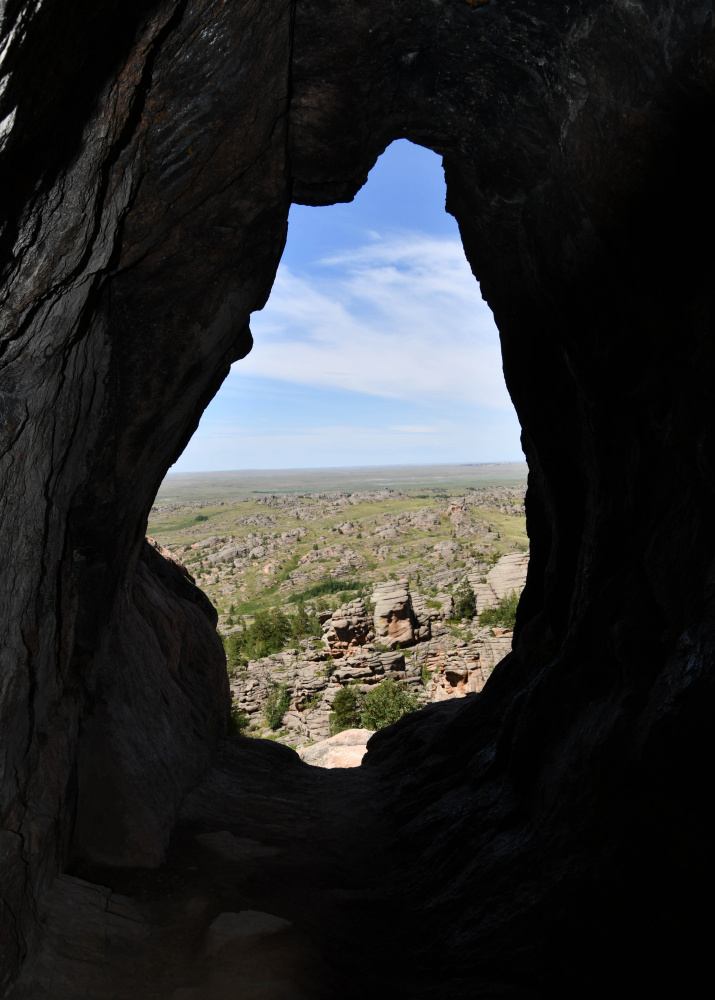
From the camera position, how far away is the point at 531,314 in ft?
34.3

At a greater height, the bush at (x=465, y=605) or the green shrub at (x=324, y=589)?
the bush at (x=465, y=605)

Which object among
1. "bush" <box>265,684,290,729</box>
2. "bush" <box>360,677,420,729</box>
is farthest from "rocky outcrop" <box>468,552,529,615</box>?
"bush" <box>265,684,290,729</box>

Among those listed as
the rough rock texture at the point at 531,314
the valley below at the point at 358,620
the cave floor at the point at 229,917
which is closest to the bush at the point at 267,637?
the valley below at the point at 358,620

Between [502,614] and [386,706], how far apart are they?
14.3m

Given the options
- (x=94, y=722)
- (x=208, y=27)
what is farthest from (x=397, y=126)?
(x=94, y=722)

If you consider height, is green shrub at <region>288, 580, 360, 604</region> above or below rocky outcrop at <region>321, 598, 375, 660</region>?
below

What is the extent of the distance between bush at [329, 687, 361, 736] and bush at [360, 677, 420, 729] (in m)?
0.44

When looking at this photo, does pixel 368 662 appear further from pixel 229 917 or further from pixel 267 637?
pixel 229 917

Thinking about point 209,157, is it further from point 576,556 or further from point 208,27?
point 576,556

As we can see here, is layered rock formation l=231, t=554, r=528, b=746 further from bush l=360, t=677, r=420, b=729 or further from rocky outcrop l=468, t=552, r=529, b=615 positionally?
rocky outcrop l=468, t=552, r=529, b=615

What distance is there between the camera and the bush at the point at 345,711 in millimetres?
29531

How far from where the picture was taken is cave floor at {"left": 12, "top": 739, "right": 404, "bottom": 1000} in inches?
217

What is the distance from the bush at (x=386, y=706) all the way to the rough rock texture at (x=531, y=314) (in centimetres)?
1968

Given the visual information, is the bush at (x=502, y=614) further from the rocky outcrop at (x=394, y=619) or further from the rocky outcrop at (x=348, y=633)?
the rocky outcrop at (x=348, y=633)
